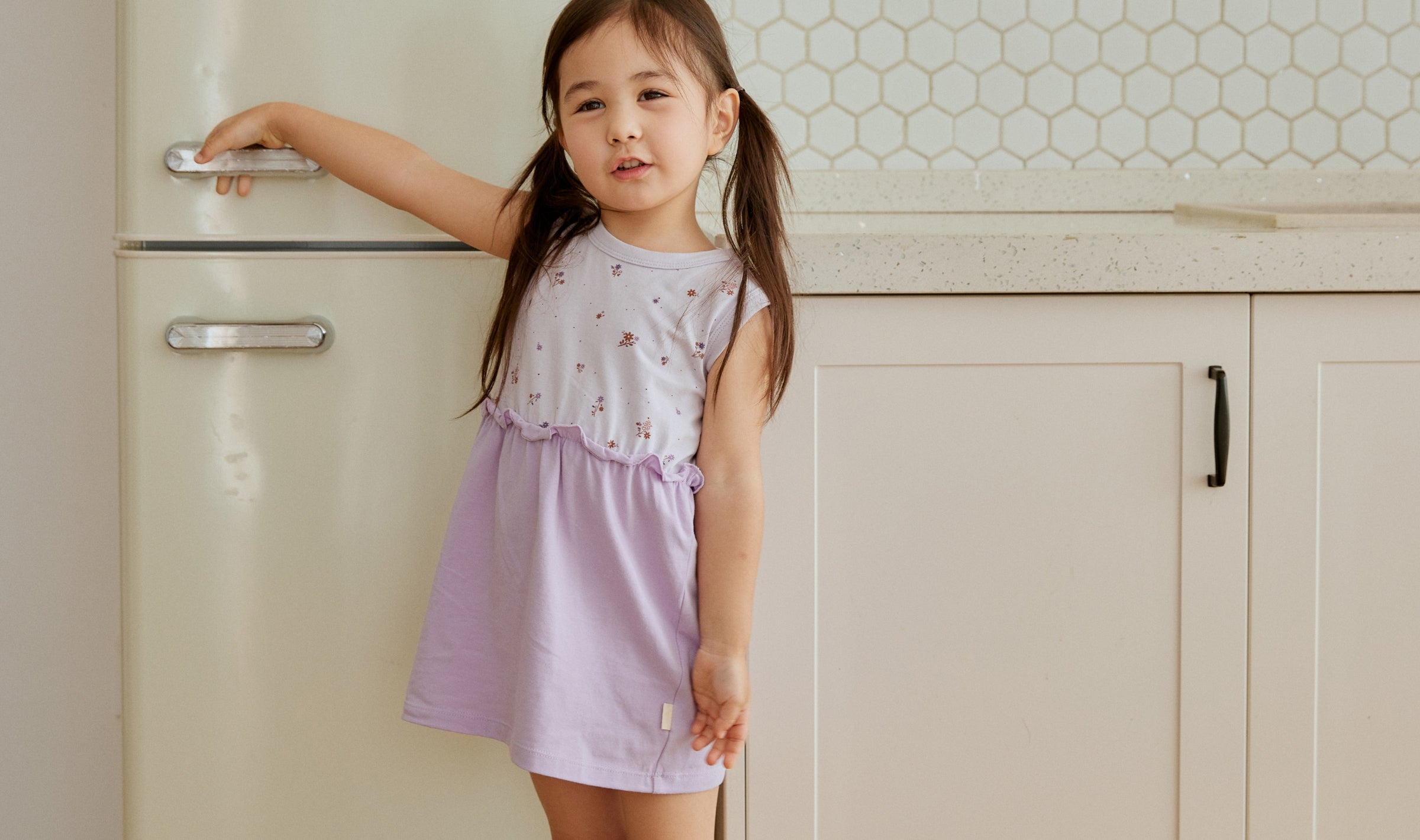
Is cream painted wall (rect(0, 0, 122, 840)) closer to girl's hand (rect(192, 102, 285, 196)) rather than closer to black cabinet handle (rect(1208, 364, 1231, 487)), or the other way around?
girl's hand (rect(192, 102, 285, 196))

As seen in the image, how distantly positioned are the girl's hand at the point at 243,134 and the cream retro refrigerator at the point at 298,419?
28 mm

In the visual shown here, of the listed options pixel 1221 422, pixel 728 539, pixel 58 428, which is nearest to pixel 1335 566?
pixel 1221 422

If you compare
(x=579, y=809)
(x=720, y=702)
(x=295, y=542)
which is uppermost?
(x=295, y=542)

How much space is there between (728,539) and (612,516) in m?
0.10

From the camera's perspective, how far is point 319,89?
1.02 metres

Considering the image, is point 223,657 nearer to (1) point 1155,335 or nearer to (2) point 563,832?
(2) point 563,832

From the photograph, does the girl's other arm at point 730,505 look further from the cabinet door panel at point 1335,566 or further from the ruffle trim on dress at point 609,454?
the cabinet door panel at point 1335,566

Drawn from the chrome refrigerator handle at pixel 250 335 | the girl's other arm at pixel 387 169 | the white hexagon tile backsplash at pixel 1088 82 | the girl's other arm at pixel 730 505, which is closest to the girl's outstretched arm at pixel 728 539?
the girl's other arm at pixel 730 505

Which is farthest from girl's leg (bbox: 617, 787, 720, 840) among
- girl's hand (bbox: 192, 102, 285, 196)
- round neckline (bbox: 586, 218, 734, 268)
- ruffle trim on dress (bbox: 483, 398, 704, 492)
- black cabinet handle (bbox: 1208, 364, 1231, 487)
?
girl's hand (bbox: 192, 102, 285, 196)

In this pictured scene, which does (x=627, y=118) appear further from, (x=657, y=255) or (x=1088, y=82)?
(x=1088, y=82)

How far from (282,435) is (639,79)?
0.49m

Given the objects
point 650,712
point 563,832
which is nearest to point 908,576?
point 650,712

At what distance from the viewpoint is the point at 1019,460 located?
40.5 inches

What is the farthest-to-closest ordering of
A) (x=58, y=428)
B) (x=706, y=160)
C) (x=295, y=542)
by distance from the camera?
1. (x=58, y=428)
2. (x=295, y=542)
3. (x=706, y=160)
